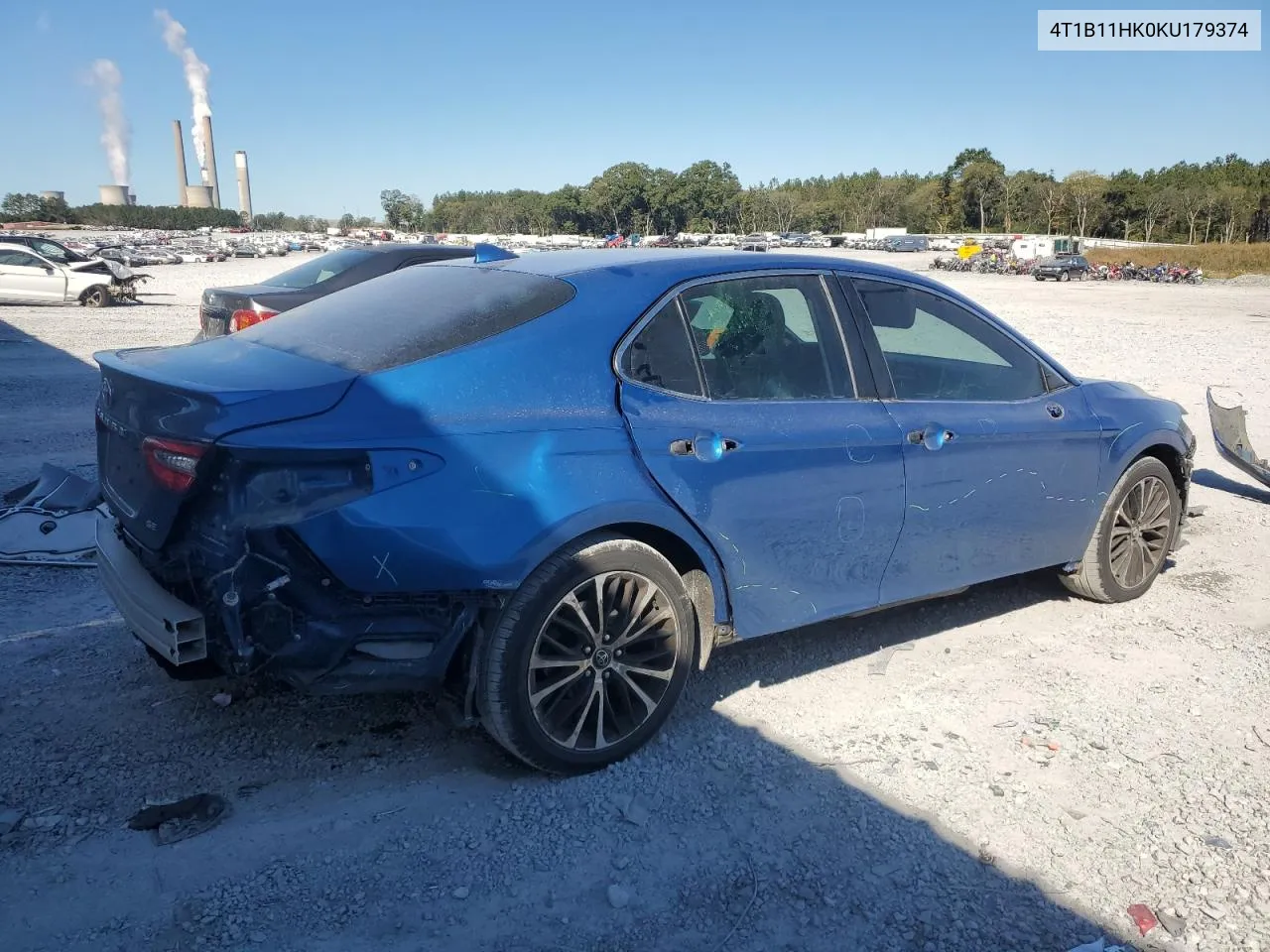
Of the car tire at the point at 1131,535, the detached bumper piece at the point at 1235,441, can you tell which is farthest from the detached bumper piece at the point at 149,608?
the detached bumper piece at the point at 1235,441

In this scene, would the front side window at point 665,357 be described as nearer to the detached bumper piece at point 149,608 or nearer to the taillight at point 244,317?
the detached bumper piece at point 149,608

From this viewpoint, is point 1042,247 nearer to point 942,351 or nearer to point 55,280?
point 55,280

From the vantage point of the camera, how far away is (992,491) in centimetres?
425

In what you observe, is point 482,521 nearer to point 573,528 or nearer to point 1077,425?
point 573,528

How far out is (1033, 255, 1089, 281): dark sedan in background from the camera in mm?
48469

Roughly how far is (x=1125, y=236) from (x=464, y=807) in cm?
11000

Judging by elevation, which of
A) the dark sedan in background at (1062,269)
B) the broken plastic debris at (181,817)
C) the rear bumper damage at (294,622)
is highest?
the dark sedan in background at (1062,269)

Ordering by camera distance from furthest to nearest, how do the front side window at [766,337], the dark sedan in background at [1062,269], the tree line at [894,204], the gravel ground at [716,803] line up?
the tree line at [894,204] → the dark sedan in background at [1062,269] → the front side window at [766,337] → the gravel ground at [716,803]

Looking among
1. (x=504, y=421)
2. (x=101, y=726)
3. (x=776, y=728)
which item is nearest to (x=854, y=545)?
(x=776, y=728)

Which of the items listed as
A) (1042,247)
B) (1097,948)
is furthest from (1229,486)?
(1042,247)

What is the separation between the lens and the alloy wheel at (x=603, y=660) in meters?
3.21

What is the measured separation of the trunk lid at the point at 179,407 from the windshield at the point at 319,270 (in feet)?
22.9

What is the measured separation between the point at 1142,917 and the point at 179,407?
3146 mm

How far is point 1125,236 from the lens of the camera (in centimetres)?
9838
